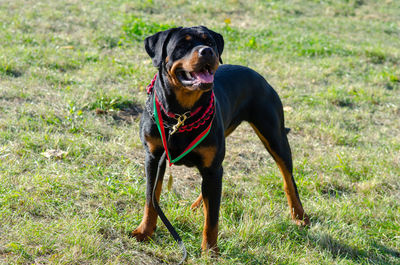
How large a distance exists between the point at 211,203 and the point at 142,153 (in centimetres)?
176

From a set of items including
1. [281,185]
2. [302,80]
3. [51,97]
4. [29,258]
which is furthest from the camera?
[302,80]

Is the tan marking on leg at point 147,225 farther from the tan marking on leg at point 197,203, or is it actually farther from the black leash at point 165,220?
the tan marking on leg at point 197,203

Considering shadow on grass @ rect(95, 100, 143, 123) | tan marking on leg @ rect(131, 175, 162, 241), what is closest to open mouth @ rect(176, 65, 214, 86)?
tan marking on leg @ rect(131, 175, 162, 241)

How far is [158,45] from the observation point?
3320 millimetres

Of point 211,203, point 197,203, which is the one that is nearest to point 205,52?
point 211,203

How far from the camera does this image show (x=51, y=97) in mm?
5836

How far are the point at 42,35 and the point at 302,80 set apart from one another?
15.9ft

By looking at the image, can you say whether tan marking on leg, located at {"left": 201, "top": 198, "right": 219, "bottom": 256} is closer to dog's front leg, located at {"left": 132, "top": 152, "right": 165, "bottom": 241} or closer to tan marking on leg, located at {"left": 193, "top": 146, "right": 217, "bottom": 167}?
tan marking on leg, located at {"left": 193, "top": 146, "right": 217, "bottom": 167}

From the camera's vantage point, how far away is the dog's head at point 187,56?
9.87ft

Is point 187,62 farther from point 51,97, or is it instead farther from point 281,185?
point 51,97

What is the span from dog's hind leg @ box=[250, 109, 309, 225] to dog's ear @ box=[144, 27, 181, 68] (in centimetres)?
126

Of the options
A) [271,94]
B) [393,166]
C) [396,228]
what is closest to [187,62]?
[271,94]

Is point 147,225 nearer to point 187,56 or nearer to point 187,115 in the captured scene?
point 187,115

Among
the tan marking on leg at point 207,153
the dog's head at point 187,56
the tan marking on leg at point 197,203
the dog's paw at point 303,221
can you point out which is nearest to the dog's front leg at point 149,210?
the tan marking on leg at point 207,153
